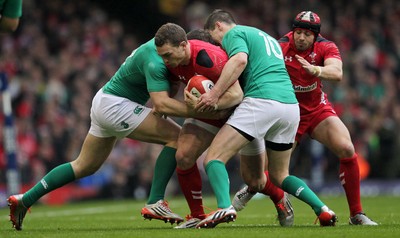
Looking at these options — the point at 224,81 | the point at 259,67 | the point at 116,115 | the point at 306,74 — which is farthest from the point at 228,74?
the point at 306,74

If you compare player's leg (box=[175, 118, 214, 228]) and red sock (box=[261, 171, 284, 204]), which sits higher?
player's leg (box=[175, 118, 214, 228])

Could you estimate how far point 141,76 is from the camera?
1001 cm

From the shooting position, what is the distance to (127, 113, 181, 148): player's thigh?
33.1 ft

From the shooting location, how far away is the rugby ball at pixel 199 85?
925 centimetres

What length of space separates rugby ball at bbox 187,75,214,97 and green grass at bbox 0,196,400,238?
1.35 meters

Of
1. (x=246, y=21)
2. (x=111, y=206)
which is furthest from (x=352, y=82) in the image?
(x=111, y=206)

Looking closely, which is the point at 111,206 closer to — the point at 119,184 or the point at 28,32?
the point at 119,184

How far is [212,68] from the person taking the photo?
9.38 metres

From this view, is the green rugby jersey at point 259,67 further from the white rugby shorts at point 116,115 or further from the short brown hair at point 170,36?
the white rugby shorts at point 116,115

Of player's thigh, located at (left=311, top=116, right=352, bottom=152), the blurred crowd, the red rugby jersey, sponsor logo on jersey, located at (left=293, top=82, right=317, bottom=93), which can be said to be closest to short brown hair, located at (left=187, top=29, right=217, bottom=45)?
the red rugby jersey

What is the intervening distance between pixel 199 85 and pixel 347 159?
210cm

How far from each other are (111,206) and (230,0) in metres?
10.8

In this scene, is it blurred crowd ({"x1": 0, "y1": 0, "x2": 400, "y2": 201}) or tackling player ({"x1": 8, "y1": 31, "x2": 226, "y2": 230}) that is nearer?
tackling player ({"x1": 8, "y1": 31, "x2": 226, "y2": 230})

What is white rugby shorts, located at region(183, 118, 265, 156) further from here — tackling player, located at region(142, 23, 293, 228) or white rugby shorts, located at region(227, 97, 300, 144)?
white rugby shorts, located at region(227, 97, 300, 144)
